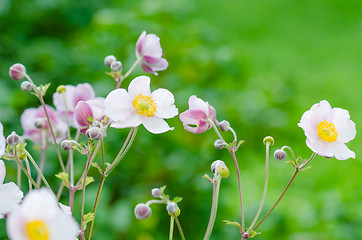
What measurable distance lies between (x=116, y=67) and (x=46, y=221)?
0.30 metres

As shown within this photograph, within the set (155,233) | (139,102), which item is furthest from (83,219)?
(155,233)

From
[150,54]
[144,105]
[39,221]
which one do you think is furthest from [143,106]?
[39,221]

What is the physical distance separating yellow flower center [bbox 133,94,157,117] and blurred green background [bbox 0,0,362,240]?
32.0 inches

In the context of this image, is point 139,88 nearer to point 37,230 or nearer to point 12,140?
point 12,140

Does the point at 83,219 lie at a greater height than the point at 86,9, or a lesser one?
lesser

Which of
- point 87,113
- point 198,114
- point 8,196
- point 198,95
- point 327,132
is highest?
point 198,95

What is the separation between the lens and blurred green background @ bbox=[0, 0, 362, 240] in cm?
169

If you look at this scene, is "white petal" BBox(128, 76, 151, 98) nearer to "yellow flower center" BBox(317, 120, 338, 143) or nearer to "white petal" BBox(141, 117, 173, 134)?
"white petal" BBox(141, 117, 173, 134)

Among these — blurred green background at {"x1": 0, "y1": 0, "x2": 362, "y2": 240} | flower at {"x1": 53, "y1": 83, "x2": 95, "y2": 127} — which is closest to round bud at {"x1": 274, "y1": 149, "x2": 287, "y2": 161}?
flower at {"x1": 53, "y1": 83, "x2": 95, "y2": 127}

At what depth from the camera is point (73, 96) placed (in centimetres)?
77

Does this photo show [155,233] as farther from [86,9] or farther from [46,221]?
[86,9]

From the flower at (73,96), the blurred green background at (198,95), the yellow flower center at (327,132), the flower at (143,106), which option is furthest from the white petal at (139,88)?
the blurred green background at (198,95)

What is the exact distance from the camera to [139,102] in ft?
2.18

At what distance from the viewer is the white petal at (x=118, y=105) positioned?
0.62m
